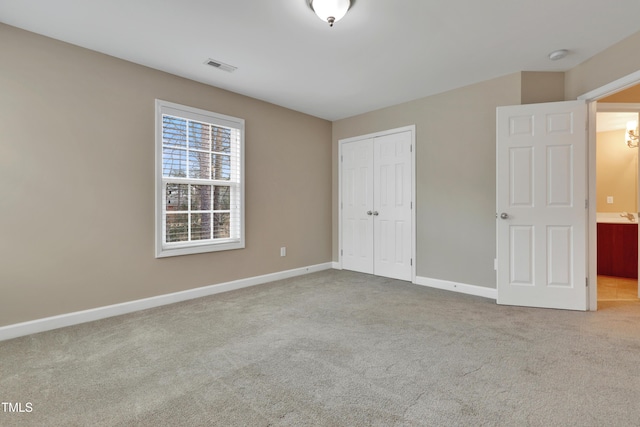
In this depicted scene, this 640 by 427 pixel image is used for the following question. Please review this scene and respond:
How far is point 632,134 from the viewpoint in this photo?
4.79 m

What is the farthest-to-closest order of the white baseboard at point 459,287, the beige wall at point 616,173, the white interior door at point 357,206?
the beige wall at point 616,173 < the white interior door at point 357,206 < the white baseboard at point 459,287

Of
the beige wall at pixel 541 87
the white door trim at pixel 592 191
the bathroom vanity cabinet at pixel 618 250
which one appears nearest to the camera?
the white door trim at pixel 592 191

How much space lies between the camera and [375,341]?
2.39 m

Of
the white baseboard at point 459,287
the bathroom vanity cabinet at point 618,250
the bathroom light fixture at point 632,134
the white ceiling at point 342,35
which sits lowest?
the white baseboard at point 459,287

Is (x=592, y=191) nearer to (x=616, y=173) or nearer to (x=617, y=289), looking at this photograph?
(x=617, y=289)

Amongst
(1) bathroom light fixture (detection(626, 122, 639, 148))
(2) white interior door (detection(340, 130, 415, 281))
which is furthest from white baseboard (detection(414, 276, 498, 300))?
(1) bathroom light fixture (detection(626, 122, 639, 148))

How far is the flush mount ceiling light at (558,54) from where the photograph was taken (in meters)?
2.84

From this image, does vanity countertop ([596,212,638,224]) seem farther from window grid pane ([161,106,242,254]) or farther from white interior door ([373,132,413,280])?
window grid pane ([161,106,242,254])

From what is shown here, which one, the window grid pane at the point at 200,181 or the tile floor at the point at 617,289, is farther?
the tile floor at the point at 617,289

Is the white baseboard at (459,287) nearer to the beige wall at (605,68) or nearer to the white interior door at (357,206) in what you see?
the white interior door at (357,206)

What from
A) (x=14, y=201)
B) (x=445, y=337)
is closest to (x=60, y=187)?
(x=14, y=201)

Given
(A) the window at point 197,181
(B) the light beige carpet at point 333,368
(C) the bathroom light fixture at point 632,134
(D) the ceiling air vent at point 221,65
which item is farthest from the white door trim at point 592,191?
(A) the window at point 197,181

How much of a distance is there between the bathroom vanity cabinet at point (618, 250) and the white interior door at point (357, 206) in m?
3.69

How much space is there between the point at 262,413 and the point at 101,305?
89.1 inches
